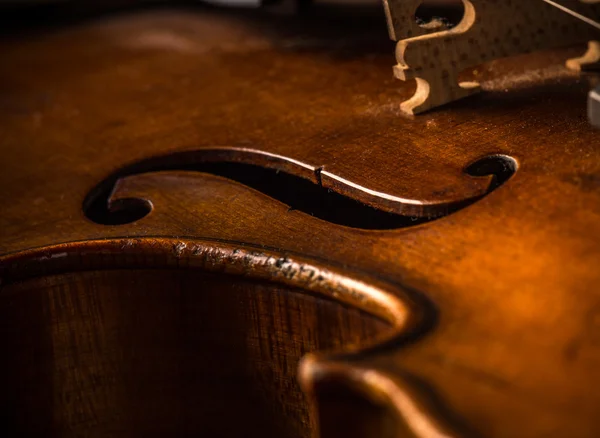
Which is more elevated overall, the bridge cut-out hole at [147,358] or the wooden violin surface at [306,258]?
the wooden violin surface at [306,258]

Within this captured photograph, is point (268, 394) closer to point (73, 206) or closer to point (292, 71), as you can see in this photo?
point (73, 206)

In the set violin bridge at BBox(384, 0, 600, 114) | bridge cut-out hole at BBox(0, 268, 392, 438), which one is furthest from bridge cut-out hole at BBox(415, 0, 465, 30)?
bridge cut-out hole at BBox(0, 268, 392, 438)

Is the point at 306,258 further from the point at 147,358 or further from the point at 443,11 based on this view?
the point at 443,11

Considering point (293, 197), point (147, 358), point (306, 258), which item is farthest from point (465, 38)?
point (147, 358)

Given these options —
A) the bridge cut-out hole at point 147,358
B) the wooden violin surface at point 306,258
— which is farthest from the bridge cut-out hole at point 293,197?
the bridge cut-out hole at point 147,358

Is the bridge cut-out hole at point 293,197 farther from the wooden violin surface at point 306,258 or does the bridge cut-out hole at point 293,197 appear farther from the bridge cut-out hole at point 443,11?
the bridge cut-out hole at point 443,11

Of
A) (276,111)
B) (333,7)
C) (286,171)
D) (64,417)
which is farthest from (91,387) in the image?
(333,7)

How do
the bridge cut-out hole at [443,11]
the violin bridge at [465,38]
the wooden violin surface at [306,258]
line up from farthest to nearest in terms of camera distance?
1. the bridge cut-out hole at [443,11]
2. the violin bridge at [465,38]
3. the wooden violin surface at [306,258]
